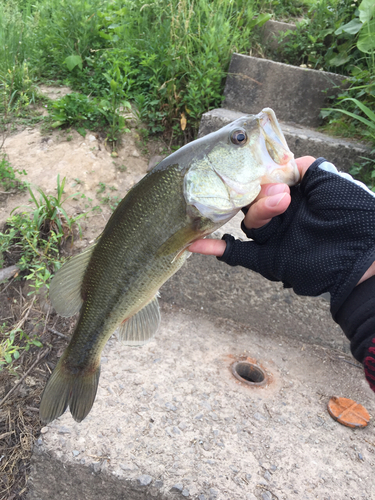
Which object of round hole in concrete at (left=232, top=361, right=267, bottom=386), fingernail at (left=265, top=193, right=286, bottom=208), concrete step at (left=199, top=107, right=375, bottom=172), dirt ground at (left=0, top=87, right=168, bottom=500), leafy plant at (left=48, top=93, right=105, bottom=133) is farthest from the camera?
leafy plant at (left=48, top=93, right=105, bottom=133)

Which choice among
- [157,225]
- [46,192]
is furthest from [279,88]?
[157,225]

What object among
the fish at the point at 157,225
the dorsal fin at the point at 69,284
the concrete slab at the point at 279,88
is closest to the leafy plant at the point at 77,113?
the concrete slab at the point at 279,88

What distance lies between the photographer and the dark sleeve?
1.37 metres

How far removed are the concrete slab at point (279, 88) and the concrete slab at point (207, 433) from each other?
2691 mm

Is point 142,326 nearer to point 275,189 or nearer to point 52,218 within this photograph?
point 275,189

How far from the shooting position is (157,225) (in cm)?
141

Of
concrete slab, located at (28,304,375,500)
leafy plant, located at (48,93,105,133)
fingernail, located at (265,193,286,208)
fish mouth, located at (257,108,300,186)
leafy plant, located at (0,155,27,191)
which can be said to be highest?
fish mouth, located at (257,108,300,186)

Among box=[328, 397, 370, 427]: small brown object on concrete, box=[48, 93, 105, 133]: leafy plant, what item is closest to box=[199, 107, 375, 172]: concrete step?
box=[48, 93, 105, 133]: leafy plant

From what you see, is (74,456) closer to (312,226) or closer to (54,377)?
(54,377)

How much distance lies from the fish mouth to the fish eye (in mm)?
65

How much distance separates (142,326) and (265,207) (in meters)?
0.79

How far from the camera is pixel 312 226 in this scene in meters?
1.57

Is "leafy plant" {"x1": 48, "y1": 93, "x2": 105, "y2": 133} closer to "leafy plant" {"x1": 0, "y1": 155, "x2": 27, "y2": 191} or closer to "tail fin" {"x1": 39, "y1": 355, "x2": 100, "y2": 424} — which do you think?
"leafy plant" {"x1": 0, "y1": 155, "x2": 27, "y2": 191}

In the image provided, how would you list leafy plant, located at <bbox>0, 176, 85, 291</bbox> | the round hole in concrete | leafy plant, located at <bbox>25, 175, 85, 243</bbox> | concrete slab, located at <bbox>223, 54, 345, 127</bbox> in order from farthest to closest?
concrete slab, located at <bbox>223, 54, 345, 127</bbox>, leafy plant, located at <bbox>25, 175, 85, 243</bbox>, leafy plant, located at <bbox>0, 176, 85, 291</bbox>, the round hole in concrete
